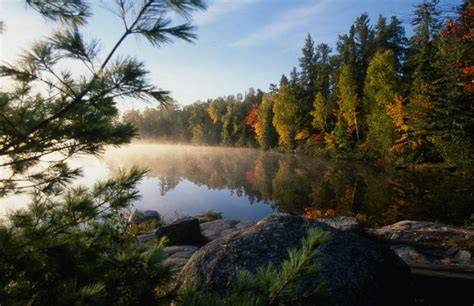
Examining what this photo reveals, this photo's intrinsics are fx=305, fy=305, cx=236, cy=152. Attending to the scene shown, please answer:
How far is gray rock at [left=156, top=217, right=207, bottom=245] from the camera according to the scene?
8.73m

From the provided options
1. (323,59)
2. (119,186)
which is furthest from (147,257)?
(323,59)

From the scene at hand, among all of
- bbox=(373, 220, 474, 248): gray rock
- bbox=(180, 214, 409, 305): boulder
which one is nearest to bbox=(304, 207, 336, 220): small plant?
bbox=(373, 220, 474, 248): gray rock

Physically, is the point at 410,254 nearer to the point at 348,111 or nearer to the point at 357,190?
the point at 357,190

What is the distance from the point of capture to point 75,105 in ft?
7.30

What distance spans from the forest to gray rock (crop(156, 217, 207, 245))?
4.16 meters

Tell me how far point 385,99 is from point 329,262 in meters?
32.6

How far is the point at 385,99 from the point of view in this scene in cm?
3259

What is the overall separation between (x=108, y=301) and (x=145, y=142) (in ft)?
393

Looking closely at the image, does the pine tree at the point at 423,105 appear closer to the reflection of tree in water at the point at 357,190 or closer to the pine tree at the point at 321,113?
the reflection of tree in water at the point at 357,190

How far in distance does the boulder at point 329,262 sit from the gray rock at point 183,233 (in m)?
4.08

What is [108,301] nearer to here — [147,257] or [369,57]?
[147,257]

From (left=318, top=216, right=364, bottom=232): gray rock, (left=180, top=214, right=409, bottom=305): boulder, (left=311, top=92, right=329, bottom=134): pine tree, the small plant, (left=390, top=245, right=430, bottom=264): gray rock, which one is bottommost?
the small plant

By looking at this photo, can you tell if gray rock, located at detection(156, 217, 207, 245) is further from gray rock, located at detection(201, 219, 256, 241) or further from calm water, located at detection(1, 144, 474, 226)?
calm water, located at detection(1, 144, 474, 226)

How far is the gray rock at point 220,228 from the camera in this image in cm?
990
